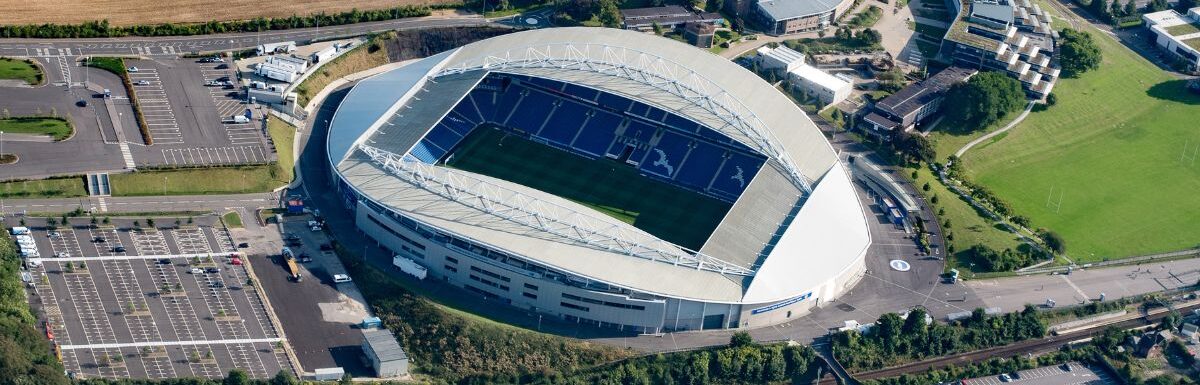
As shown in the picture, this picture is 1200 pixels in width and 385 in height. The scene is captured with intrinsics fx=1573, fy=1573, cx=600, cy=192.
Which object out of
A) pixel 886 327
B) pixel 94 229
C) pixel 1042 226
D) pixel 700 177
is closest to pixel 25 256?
pixel 94 229

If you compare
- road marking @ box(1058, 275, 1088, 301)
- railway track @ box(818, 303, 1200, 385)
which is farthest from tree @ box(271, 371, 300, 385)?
road marking @ box(1058, 275, 1088, 301)

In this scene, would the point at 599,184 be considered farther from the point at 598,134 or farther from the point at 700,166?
the point at 700,166

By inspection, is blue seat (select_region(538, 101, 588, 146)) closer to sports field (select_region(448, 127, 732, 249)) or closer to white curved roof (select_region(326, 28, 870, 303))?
sports field (select_region(448, 127, 732, 249))

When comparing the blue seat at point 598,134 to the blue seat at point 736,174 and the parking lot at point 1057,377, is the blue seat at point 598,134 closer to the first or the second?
the blue seat at point 736,174

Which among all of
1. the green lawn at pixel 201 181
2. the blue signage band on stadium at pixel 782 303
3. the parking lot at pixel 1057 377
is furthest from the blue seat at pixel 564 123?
the parking lot at pixel 1057 377

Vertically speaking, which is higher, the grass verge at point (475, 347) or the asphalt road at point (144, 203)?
the asphalt road at point (144, 203)

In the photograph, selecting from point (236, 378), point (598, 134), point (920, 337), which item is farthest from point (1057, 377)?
point (236, 378)
